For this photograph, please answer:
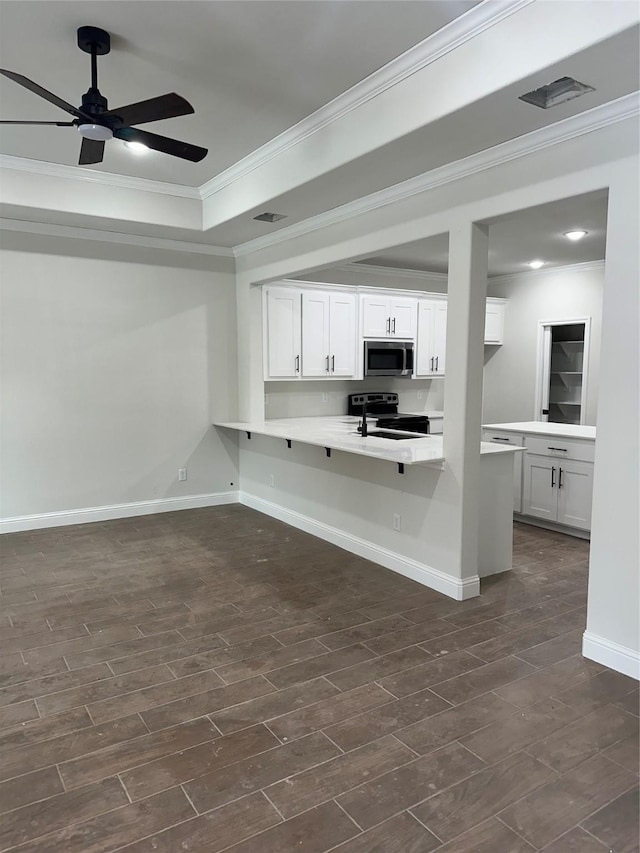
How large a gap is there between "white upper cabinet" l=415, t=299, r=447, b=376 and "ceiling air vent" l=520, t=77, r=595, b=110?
4211mm

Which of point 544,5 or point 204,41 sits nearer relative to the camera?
point 544,5

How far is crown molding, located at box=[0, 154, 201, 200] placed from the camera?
4.32 metres

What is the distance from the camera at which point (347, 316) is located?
6.26 metres

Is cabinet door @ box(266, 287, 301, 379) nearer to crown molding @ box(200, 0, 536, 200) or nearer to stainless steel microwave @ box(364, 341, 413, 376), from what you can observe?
stainless steel microwave @ box(364, 341, 413, 376)

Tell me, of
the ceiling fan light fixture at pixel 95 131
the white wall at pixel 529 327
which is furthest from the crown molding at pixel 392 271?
A: the ceiling fan light fixture at pixel 95 131

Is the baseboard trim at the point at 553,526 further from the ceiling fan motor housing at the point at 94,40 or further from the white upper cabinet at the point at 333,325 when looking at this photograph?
the ceiling fan motor housing at the point at 94,40

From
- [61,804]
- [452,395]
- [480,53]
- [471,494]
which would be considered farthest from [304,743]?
[480,53]

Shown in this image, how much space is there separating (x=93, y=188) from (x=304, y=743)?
4.33m

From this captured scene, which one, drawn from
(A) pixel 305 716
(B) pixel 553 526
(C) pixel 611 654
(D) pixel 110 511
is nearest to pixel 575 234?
(B) pixel 553 526

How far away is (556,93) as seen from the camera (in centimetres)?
257

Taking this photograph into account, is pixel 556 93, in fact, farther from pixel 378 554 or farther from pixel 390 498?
pixel 378 554

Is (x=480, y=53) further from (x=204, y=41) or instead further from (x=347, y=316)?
(x=347, y=316)

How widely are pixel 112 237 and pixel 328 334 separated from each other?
7.56 feet

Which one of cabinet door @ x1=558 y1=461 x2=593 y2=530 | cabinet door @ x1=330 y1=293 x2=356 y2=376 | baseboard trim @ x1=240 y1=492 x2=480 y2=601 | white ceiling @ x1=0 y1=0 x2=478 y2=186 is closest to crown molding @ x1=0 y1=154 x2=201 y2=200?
white ceiling @ x1=0 y1=0 x2=478 y2=186
